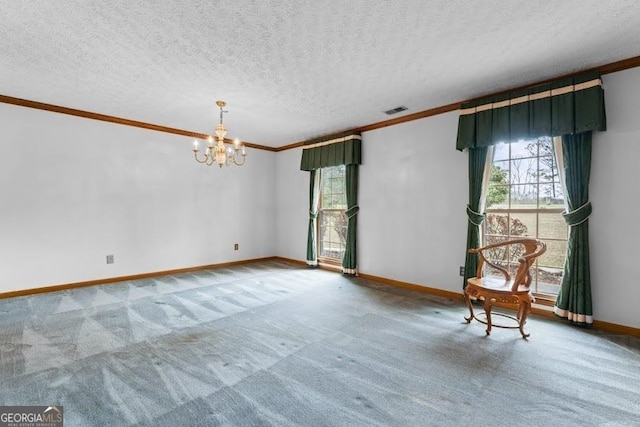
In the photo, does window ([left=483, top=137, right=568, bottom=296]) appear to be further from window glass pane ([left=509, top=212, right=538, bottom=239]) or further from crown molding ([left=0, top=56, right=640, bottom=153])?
crown molding ([left=0, top=56, right=640, bottom=153])

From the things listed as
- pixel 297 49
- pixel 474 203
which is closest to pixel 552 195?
pixel 474 203

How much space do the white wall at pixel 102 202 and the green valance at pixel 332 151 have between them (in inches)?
58.0

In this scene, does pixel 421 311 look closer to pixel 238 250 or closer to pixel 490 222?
pixel 490 222

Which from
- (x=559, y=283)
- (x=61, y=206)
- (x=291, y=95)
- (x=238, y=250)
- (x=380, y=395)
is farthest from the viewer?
(x=238, y=250)

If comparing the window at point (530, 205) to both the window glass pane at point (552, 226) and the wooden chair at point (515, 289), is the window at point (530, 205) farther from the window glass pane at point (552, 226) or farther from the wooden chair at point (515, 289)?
the wooden chair at point (515, 289)

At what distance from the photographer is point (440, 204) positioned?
4.29 meters

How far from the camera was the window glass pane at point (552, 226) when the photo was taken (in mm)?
3414

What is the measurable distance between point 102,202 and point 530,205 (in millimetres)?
6050

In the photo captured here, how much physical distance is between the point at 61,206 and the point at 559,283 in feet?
21.8

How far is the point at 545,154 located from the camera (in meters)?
3.54

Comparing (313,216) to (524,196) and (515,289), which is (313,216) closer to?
(524,196)

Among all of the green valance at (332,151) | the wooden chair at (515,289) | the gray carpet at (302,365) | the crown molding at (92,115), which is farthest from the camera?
the green valance at (332,151)

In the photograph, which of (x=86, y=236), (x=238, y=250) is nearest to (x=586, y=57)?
(x=238, y=250)

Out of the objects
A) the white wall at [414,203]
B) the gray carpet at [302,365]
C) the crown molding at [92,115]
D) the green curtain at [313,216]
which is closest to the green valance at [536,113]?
the white wall at [414,203]
